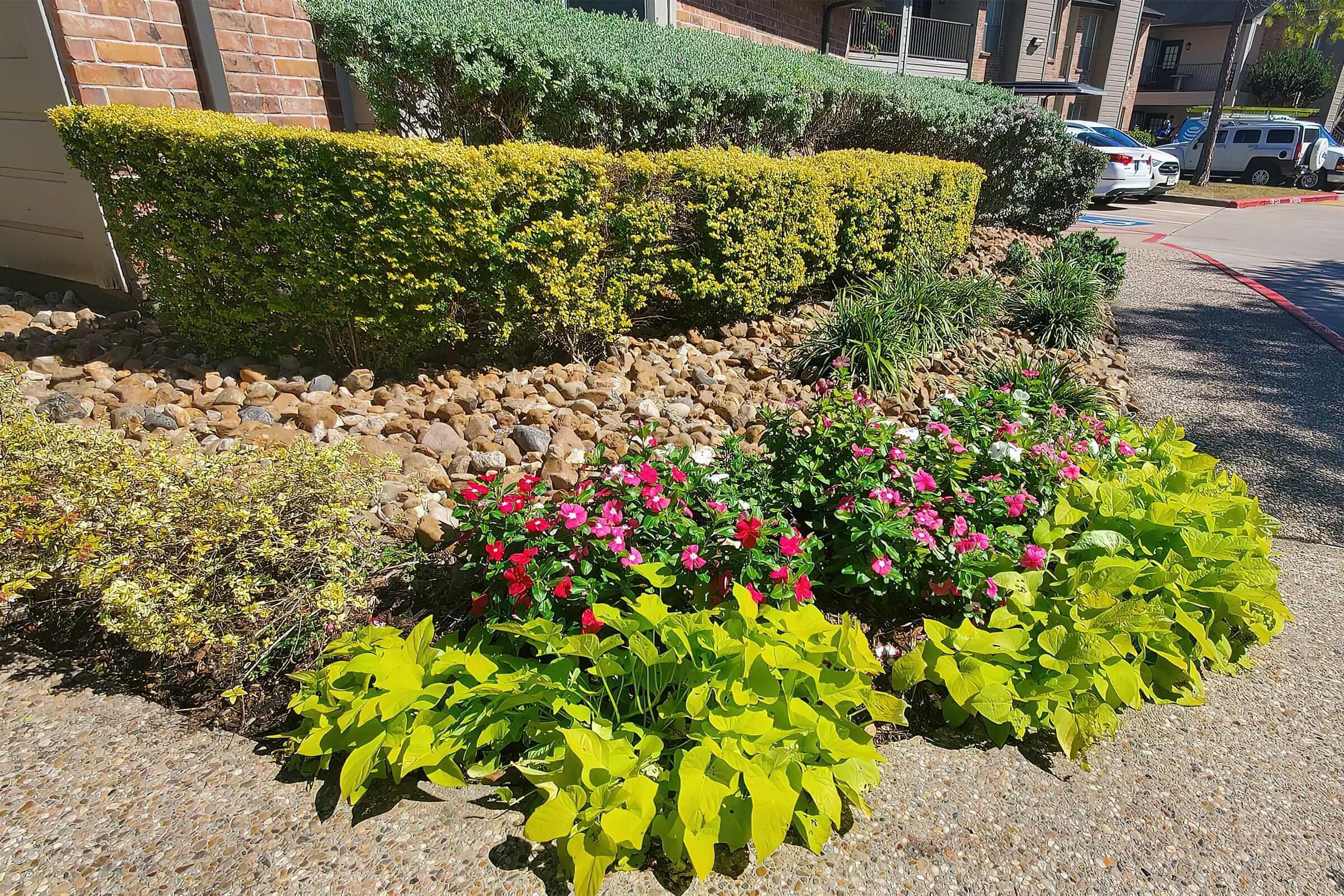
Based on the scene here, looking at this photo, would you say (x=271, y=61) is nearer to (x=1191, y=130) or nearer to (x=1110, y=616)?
(x=1110, y=616)

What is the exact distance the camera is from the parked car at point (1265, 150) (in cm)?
2245

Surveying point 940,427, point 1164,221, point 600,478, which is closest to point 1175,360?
point 940,427

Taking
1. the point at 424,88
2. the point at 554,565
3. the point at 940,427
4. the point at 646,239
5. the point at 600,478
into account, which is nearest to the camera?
the point at 554,565

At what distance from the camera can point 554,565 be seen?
2387 mm

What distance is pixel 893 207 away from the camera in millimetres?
6547

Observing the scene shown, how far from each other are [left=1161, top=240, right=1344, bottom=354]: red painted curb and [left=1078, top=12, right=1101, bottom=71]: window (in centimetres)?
2774

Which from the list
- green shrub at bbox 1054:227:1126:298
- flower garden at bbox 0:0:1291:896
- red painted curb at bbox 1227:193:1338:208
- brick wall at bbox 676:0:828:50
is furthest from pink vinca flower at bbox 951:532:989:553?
red painted curb at bbox 1227:193:1338:208

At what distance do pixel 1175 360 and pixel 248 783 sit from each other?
661 centimetres

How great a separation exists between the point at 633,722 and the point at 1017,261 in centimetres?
718

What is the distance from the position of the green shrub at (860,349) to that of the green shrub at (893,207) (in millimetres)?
1112

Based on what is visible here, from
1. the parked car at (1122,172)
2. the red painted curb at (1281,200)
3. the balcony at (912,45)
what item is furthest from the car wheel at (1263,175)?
the parked car at (1122,172)

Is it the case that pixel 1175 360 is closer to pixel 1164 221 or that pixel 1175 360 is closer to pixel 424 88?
pixel 424 88

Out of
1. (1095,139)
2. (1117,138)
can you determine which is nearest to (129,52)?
(1095,139)

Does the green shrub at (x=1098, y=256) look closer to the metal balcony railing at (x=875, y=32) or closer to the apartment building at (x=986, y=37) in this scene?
the apartment building at (x=986, y=37)
